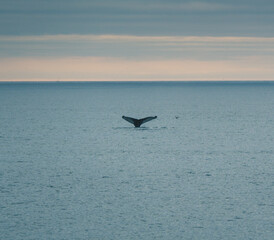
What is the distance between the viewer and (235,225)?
1230 centimetres

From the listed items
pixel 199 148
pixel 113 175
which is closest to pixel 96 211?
pixel 113 175

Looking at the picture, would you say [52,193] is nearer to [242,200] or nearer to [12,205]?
[12,205]

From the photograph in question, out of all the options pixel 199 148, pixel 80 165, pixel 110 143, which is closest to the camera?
→ pixel 80 165

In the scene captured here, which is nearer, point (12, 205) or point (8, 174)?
point (12, 205)

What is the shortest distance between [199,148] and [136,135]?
19.8 feet

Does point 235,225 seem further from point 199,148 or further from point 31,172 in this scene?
point 199,148

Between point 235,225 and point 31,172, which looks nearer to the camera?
point 235,225

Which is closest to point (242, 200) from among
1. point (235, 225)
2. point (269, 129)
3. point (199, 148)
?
point (235, 225)

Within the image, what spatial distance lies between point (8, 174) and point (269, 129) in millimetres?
20978

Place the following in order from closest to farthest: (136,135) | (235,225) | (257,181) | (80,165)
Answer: (235,225)
(257,181)
(80,165)
(136,135)

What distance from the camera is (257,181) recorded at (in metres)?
17.2

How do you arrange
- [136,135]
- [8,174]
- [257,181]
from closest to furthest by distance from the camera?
1. [257,181]
2. [8,174]
3. [136,135]

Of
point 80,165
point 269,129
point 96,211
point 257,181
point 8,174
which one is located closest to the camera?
point 96,211

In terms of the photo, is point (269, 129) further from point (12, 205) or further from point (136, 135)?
point (12, 205)
